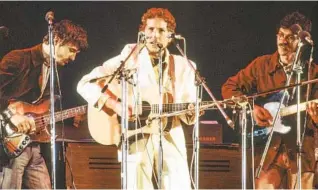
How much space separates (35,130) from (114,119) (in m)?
0.83

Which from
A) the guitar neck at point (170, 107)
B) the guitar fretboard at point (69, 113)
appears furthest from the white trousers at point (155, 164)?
the guitar fretboard at point (69, 113)

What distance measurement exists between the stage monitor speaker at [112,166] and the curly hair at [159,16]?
132 cm

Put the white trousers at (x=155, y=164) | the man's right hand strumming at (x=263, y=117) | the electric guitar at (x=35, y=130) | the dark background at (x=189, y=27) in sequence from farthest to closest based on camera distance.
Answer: the dark background at (x=189, y=27) < the man's right hand strumming at (x=263, y=117) < the electric guitar at (x=35, y=130) < the white trousers at (x=155, y=164)

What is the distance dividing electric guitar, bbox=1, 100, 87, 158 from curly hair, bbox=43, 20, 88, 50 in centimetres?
71

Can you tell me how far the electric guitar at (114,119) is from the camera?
5.48 metres

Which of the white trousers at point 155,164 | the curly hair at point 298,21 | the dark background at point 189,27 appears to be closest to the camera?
the white trousers at point 155,164

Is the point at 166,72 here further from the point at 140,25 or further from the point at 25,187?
the point at 25,187

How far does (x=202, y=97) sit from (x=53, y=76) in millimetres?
1580

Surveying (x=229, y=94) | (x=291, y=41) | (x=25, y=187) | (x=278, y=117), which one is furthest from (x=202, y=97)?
(x=25, y=187)

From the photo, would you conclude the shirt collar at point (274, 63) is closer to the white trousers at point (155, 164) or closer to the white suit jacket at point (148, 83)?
the white suit jacket at point (148, 83)

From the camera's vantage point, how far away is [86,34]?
588 centimetres

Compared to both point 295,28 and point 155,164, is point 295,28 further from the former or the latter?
point 155,164

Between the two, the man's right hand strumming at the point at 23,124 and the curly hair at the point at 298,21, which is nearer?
the man's right hand strumming at the point at 23,124

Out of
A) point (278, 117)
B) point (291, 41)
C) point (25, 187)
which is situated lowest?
point (25, 187)
